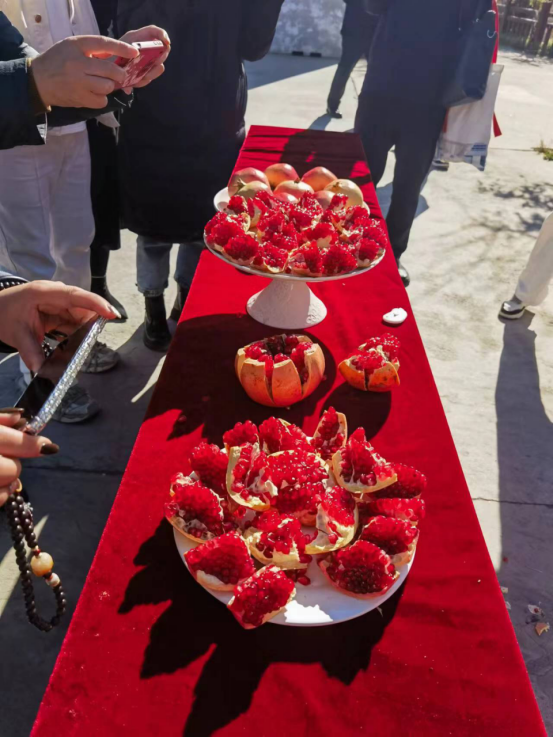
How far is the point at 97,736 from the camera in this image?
0.89 m

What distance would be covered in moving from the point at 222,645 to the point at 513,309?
3119 mm

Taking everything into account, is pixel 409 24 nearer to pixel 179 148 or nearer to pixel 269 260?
pixel 179 148

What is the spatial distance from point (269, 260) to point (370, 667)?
1089 millimetres

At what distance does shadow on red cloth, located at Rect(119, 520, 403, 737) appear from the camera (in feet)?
3.11

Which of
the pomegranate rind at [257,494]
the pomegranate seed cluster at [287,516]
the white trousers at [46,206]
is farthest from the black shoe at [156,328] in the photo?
the pomegranate rind at [257,494]

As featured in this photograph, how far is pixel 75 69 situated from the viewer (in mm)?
1446

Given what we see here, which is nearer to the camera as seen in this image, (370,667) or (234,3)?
(370,667)

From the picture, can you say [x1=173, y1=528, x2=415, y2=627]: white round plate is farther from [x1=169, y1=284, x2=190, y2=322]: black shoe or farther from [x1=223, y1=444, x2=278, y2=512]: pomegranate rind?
[x1=169, y1=284, x2=190, y2=322]: black shoe

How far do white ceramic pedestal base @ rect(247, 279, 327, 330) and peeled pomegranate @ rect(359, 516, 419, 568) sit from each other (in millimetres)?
888

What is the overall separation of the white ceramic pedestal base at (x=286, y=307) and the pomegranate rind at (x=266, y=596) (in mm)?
985

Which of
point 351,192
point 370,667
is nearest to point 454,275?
point 351,192

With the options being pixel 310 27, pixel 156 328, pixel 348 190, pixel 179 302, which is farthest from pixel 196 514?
pixel 310 27

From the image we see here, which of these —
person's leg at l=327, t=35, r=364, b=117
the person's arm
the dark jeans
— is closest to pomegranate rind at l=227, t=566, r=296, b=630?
the person's arm

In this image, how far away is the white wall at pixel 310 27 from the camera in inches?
383
